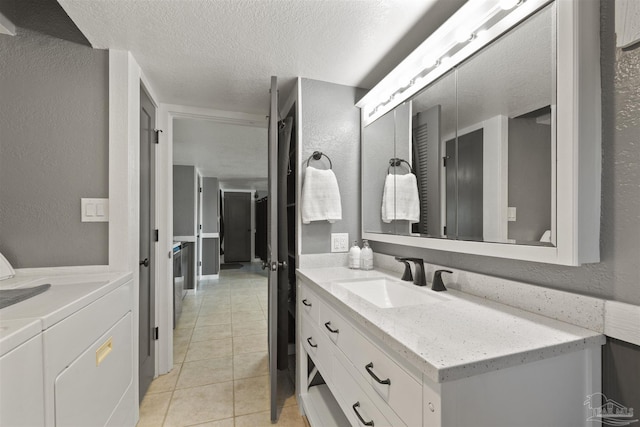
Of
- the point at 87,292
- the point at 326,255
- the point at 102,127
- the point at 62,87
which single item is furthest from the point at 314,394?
the point at 62,87

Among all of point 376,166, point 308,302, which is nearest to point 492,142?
point 376,166

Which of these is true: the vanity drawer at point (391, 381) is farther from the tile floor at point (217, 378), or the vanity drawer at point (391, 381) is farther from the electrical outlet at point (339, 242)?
the tile floor at point (217, 378)

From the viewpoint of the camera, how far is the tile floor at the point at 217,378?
1700 millimetres

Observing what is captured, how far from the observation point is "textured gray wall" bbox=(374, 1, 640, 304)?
0.74 m

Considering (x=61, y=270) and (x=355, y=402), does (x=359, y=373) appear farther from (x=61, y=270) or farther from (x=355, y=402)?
(x=61, y=270)

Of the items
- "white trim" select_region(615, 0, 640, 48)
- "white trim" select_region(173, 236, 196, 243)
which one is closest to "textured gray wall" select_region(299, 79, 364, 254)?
"white trim" select_region(615, 0, 640, 48)

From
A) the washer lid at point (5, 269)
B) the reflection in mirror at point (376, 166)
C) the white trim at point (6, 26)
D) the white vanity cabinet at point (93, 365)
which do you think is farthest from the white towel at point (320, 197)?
the white trim at point (6, 26)

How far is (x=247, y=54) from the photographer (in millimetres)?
1604

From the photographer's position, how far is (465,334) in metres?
0.77

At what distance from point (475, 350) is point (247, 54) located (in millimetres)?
1763

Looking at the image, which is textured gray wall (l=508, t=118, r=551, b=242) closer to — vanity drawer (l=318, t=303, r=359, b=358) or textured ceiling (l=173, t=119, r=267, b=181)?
vanity drawer (l=318, t=303, r=359, b=358)

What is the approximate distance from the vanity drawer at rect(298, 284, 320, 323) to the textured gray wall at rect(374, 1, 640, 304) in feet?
3.36

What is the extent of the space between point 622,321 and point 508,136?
2.09ft

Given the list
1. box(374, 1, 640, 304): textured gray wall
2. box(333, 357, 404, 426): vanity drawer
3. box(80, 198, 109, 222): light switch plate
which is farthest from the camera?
box(80, 198, 109, 222): light switch plate
